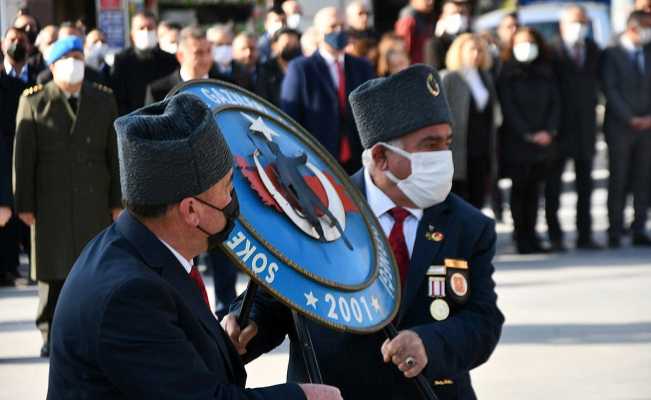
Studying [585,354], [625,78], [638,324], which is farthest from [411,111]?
[625,78]

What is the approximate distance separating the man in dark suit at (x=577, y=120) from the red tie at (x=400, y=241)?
8499 millimetres

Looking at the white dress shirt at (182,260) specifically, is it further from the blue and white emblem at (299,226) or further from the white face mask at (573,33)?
the white face mask at (573,33)

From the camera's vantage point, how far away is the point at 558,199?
12.3 meters

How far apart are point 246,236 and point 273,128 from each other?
514 mm

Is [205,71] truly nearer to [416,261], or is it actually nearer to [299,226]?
[416,261]

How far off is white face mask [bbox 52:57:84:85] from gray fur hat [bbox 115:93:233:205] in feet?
17.7

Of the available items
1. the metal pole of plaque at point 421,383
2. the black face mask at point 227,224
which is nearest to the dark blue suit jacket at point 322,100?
the metal pole of plaque at point 421,383

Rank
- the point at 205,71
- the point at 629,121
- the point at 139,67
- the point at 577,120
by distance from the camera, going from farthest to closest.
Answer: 1. the point at 577,120
2. the point at 629,121
3. the point at 139,67
4. the point at 205,71

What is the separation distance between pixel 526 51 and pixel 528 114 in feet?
1.87

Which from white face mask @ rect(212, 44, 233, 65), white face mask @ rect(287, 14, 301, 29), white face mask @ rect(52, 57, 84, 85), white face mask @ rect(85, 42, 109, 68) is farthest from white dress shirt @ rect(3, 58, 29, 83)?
white face mask @ rect(287, 14, 301, 29)

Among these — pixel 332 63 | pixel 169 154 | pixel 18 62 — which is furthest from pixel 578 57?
pixel 169 154

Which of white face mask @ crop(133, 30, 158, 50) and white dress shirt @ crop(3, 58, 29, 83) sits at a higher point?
white face mask @ crop(133, 30, 158, 50)

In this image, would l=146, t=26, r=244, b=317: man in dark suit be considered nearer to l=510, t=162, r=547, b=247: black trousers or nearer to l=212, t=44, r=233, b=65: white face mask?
l=212, t=44, r=233, b=65: white face mask

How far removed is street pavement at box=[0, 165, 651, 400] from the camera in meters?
7.27
